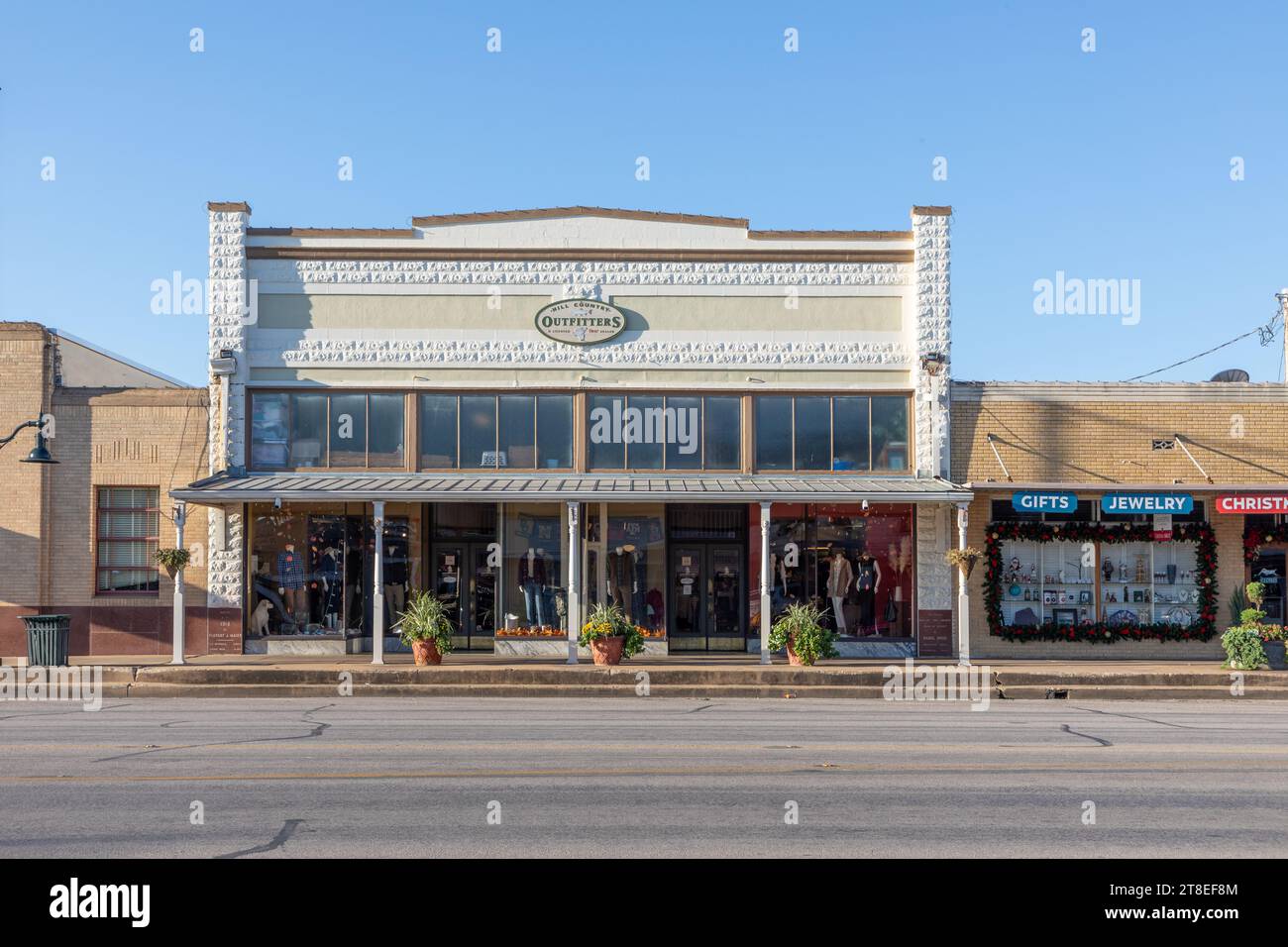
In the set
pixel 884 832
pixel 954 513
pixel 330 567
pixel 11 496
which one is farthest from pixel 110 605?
pixel 884 832

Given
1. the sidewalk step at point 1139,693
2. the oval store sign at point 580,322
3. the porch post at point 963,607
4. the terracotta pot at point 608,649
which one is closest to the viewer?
the sidewalk step at point 1139,693

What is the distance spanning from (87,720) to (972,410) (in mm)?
17781

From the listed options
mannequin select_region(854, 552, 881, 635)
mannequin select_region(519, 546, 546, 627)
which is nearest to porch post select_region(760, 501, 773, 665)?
mannequin select_region(854, 552, 881, 635)

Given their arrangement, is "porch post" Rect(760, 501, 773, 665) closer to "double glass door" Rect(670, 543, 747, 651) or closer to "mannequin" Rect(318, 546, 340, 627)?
"double glass door" Rect(670, 543, 747, 651)

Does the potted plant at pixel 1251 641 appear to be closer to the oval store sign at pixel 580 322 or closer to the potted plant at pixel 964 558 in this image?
the potted plant at pixel 964 558

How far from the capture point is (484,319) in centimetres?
2498

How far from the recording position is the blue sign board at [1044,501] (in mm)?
23828

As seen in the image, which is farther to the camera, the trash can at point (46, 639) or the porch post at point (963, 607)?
the porch post at point (963, 607)

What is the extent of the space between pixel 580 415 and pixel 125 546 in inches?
393

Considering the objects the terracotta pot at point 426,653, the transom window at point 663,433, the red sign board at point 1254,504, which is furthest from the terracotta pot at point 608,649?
the red sign board at point 1254,504

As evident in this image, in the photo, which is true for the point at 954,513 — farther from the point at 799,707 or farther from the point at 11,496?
the point at 11,496

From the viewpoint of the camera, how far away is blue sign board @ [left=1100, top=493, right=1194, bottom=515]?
77.9 ft

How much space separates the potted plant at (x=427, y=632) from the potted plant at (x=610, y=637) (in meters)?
2.65

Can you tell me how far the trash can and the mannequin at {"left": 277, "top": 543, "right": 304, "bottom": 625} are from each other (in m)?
4.47
